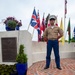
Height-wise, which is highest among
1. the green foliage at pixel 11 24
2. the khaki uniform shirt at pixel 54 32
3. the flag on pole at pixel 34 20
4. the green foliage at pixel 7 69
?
the flag on pole at pixel 34 20

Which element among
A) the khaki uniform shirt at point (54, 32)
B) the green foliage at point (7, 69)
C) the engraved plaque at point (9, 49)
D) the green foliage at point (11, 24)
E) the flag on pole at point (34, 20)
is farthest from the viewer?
the flag on pole at point (34, 20)

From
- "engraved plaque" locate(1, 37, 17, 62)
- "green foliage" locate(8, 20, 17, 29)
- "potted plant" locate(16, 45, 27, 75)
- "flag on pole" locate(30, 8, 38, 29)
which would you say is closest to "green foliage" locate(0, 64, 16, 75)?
"engraved plaque" locate(1, 37, 17, 62)

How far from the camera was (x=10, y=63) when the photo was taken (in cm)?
731

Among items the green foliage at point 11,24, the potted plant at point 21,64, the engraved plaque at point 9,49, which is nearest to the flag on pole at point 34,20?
the green foliage at point 11,24

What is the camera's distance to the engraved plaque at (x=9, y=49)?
7.34 metres

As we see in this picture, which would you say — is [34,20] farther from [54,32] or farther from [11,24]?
[54,32]

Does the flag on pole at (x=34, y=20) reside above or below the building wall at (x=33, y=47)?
above

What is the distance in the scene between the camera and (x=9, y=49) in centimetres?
736

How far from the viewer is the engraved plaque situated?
7344mm

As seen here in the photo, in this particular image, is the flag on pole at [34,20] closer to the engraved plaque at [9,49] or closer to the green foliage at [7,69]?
the engraved plaque at [9,49]

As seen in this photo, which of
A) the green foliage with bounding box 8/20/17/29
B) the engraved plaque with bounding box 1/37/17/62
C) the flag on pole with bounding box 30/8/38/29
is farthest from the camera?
the flag on pole with bounding box 30/8/38/29

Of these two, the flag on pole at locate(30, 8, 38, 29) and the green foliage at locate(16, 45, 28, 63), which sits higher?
the flag on pole at locate(30, 8, 38, 29)

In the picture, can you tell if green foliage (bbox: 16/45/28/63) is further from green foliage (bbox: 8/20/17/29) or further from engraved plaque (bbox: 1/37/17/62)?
green foliage (bbox: 8/20/17/29)

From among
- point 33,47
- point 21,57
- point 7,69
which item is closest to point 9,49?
point 7,69
